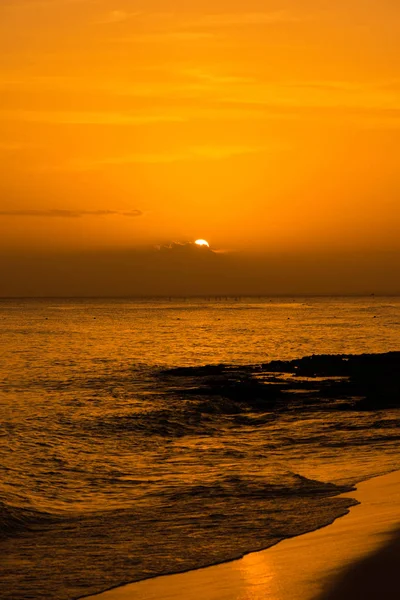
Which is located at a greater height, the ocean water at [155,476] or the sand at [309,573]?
the sand at [309,573]

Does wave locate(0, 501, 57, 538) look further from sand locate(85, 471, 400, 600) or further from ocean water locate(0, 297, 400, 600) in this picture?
sand locate(85, 471, 400, 600)

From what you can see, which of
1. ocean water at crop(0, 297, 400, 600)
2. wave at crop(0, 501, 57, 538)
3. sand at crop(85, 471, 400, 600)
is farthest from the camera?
wave at crop(0, 501, 57, 538)

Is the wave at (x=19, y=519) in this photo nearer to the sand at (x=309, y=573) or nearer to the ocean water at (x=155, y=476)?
the ocean water at (x=155, y=476)

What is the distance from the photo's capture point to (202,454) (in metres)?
21.9

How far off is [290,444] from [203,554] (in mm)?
11910

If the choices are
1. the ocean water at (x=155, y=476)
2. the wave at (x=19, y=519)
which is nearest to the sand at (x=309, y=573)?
the ocean water at (x=155, y=476)

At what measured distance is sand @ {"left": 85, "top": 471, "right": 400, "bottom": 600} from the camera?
928cm

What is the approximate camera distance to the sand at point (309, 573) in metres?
9.28

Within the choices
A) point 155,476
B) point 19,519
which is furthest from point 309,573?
point 155,476

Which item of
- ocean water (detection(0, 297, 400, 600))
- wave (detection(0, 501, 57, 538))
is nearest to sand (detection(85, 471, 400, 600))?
ocean water (detection(0, 297, 400, 600))

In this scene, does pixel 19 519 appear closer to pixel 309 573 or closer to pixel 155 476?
pixel 155 476

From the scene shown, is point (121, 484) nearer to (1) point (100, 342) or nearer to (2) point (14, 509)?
(2) point (14, 509)

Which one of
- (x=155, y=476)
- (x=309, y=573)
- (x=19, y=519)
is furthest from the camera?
(x=155, y=476)

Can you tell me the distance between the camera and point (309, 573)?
32.8 ft
